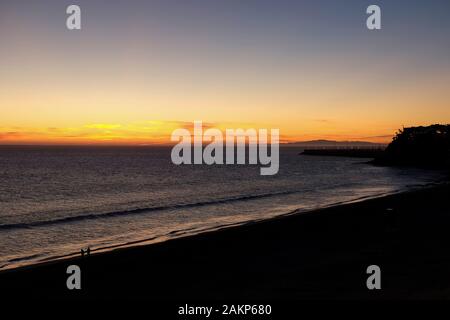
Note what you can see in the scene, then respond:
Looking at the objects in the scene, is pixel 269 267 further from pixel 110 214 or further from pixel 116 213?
pixel 116 213

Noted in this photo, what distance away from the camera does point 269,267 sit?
13203mm

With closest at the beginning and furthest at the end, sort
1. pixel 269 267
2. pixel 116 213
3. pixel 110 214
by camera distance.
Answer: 1. pixel 269 267
2. pixel 110 214
3. pixel 116 213

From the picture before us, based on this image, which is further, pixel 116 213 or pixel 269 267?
pixel 116 213

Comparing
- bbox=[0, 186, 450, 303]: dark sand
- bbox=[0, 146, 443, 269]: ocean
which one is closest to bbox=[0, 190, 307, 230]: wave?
bbox=[0, 146, 443, 269]: ocean

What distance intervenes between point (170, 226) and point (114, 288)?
13.4 metres

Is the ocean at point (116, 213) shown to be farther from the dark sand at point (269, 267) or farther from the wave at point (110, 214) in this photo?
the dark sand at point (269, 267)

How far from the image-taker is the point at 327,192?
43.8 metres

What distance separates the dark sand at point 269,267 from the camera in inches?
421

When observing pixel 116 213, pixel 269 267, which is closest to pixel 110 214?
pixel 116 213

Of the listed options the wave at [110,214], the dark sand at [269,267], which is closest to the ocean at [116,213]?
the wave at [110,214]

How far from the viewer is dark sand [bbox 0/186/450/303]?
1070 cm

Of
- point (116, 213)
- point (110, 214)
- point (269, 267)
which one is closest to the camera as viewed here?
point (269, 267)
